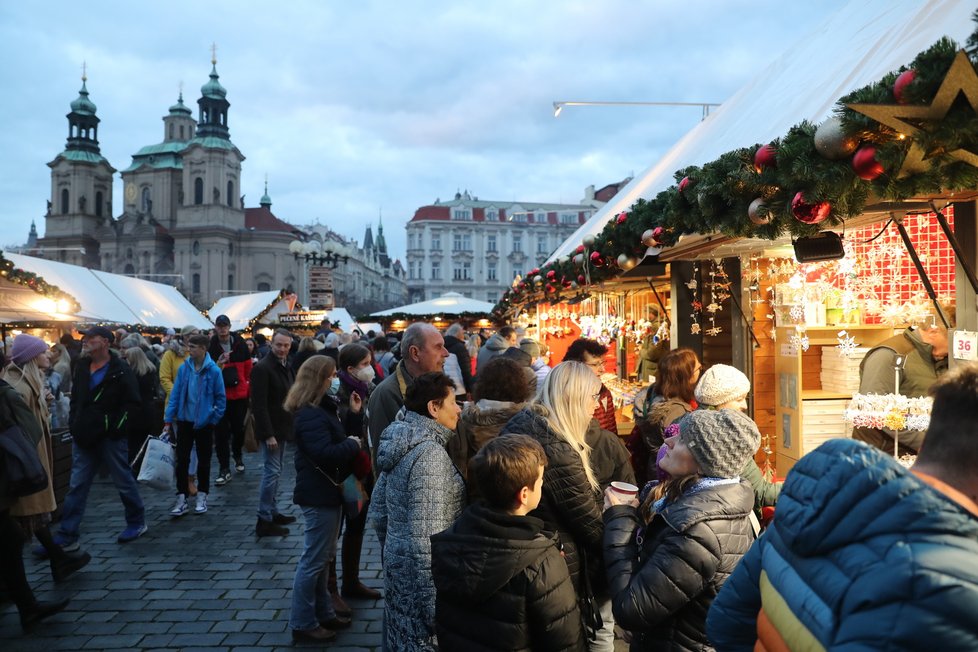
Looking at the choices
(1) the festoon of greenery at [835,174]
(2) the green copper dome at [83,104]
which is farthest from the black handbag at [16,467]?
(2) the green copper dome at [83,104]

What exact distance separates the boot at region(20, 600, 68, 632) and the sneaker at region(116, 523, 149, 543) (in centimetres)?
165

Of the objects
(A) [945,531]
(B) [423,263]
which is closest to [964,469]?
(A) [945,531]

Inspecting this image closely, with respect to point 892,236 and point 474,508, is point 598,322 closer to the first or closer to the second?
point 892,236

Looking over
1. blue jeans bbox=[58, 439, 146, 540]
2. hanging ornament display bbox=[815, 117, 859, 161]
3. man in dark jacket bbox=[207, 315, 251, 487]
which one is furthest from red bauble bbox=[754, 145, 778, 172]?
man in dark jacket bbox=[207, 315, 251, 487]

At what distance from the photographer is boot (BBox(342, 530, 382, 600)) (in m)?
4.73

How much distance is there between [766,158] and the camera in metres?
2.85

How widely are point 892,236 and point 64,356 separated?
37.8ft

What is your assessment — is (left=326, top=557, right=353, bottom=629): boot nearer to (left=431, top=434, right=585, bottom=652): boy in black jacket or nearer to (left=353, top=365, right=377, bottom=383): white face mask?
(left=353, top=365, right=377, bottom=383): white face mask

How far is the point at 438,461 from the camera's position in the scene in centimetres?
285

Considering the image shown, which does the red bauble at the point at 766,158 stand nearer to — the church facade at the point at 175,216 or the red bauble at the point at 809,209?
the red bauble at the point at 809,209

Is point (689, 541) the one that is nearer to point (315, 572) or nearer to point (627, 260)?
point (315, 572)

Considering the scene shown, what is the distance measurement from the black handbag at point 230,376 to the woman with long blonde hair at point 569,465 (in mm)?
6467

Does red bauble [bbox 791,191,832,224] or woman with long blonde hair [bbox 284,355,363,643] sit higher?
red bauble [bbox 791,191,832,224]

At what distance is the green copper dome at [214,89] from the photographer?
7725 cm
